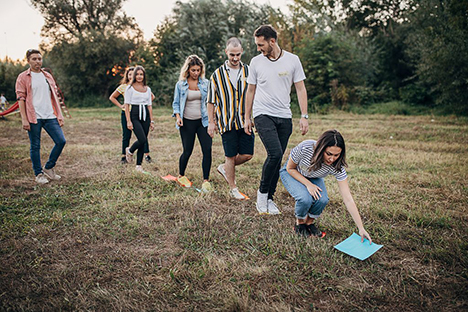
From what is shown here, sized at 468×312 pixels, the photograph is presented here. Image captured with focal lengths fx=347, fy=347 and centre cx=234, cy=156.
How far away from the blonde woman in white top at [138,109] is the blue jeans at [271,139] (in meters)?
3.10

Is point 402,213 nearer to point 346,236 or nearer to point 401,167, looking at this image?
point 346,236

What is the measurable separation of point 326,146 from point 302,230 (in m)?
1.01

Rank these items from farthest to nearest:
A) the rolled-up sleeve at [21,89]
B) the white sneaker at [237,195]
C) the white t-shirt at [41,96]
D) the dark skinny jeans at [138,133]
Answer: the dark skinny jeans at [138,133], the white t-shirt at [41,96], the rolled-up sleeve at [21,89], the white sneaker at [237,195]

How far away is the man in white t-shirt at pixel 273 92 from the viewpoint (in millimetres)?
4055

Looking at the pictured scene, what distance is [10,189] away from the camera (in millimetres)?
5328

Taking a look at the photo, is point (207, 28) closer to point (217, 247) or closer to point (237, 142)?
point (237, 142)

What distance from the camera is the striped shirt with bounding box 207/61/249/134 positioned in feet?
15.3

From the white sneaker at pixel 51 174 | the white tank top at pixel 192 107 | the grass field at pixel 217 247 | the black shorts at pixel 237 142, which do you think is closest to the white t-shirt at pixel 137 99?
the grass field at pixel 217 247

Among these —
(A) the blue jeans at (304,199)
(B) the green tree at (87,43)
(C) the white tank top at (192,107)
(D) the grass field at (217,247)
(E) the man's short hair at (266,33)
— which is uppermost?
(B) the green tree at (87,43)

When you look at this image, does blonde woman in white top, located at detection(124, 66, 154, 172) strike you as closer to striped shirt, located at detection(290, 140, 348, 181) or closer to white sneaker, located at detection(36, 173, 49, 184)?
white sneaker, located at detection(36, 173, 49, 184)

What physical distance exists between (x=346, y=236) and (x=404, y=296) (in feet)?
3.46

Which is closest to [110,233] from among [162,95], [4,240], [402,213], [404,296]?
[4,240]

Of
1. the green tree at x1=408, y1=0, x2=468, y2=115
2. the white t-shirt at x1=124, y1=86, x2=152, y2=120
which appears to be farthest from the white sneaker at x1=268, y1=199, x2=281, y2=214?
the green tree at x1=408, y1=0, x2=468, y2=115

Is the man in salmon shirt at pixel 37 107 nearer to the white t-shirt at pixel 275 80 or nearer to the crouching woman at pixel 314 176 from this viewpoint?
the white t-shirt at pixel 275 80
